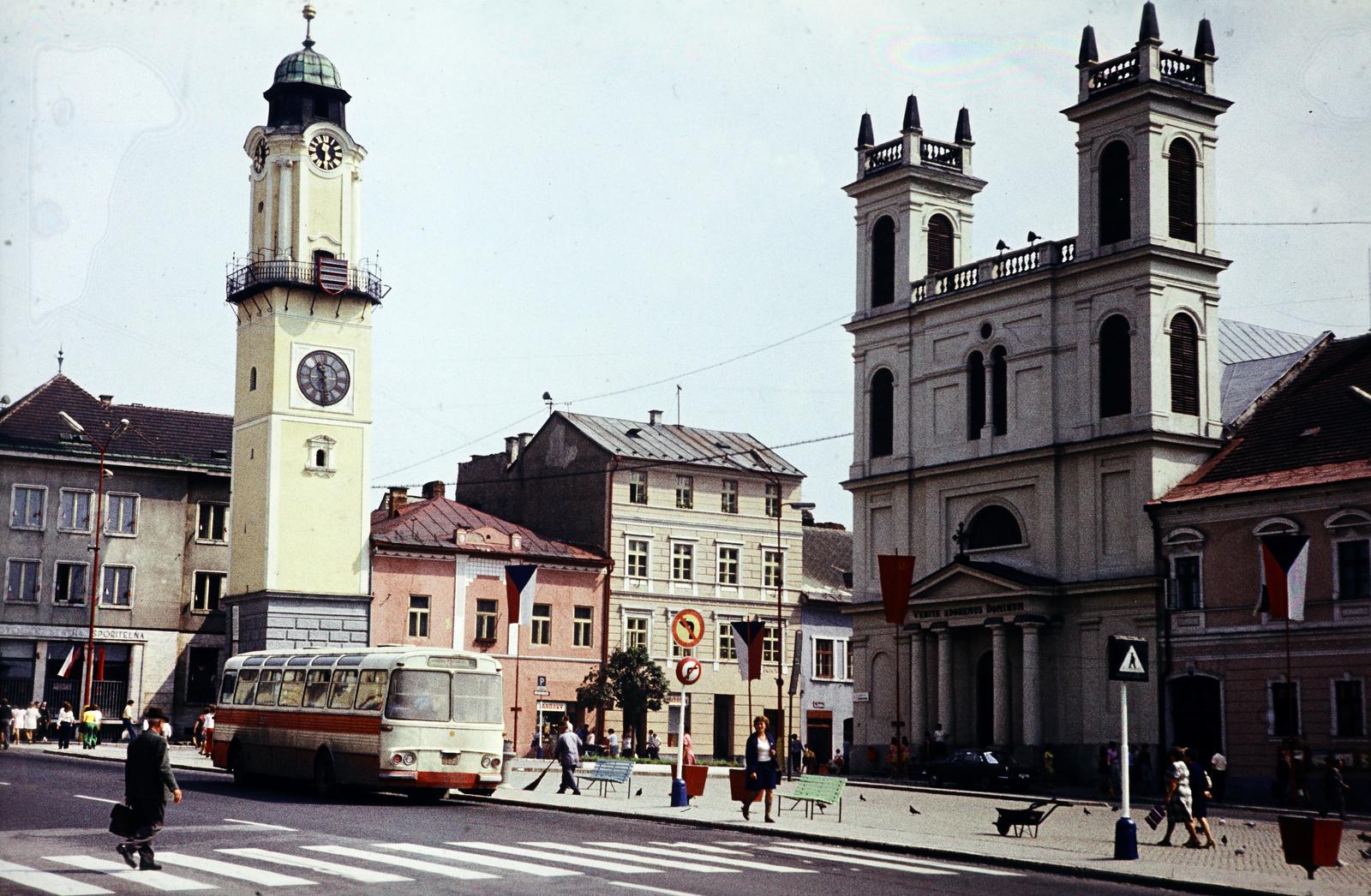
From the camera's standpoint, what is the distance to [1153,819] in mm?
28172

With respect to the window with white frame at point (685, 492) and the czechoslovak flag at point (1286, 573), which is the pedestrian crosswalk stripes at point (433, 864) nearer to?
the czechoslovak flag at point (1286, 573)

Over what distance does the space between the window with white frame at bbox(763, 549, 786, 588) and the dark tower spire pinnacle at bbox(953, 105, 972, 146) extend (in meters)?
Answer: 23.5

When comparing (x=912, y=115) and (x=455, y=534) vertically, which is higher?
(x=912, y=115)

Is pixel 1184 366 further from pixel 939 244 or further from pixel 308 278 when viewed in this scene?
pixel 308 278

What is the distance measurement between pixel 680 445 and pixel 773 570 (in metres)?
7.16

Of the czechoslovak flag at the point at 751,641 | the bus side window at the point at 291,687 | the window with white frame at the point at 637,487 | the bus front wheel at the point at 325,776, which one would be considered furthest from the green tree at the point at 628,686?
the bus front wheel at the point at 325,776

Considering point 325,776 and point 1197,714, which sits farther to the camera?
point 1197,714

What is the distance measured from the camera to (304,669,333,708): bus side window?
1321 inches

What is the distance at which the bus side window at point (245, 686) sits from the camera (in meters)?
37.0

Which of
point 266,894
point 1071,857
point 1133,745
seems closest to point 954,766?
point 1133,745

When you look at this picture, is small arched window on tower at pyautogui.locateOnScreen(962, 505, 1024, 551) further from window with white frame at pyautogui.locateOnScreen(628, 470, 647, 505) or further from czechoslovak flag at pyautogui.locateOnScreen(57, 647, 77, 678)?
czechoslovak flag at pyautogui.locateOnScreen(57, 647, 77, 678)

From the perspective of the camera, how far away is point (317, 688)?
3397 centimetres

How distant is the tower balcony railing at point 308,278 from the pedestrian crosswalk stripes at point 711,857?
4401 centimetres

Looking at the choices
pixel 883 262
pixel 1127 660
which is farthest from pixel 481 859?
pixel 883 262
